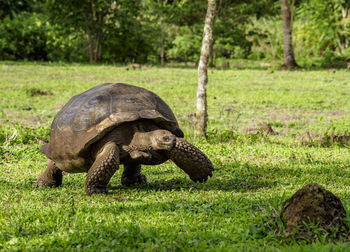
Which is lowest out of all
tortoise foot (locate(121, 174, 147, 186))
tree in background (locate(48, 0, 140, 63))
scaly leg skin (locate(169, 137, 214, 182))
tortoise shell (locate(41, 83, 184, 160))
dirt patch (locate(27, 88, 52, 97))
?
tortoise foot (locate(121, 174, 147, 186))

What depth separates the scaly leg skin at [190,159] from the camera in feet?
17.6

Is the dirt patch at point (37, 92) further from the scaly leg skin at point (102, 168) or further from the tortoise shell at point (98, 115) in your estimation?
the scaly leg skin at point (102, 168)

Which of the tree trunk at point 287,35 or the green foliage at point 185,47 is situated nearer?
the tree trunk at point 287,35

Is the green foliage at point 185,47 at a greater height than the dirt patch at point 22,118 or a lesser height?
greater

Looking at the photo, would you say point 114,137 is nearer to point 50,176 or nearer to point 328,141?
point 50,176

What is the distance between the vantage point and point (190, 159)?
5.44 meters

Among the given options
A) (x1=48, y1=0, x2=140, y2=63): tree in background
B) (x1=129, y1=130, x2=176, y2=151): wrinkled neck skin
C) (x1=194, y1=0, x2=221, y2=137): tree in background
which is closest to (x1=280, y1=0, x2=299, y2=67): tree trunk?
(x1=48, y1=0, x2=140, y2=63): tree in background

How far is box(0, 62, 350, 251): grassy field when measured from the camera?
3656 mm

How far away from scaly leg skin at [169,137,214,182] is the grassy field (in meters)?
0.19

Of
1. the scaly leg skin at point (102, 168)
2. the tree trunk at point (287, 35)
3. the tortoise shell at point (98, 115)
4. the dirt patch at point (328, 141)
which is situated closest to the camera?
the scaly leg skin at point (102, 168)

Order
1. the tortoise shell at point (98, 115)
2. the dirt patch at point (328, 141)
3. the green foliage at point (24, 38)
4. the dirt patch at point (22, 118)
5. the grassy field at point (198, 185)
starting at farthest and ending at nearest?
the green foliage at point (24, 38), the dirt patch at point (22, 118), the dirt patch at point (328, 141), the tortoise shell at point (98, 115), the grassy field at point (198, 185)

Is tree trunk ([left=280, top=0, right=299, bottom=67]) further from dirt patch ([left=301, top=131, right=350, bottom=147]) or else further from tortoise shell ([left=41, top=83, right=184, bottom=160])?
tortoise shell ([left=41, top=83, right=184, bottom=160])

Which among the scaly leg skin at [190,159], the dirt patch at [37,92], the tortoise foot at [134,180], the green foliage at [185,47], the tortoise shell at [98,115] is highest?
the green foliage at [185,47]

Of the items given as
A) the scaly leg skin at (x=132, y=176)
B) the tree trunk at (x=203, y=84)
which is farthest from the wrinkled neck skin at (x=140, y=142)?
the tree trunk at (x=203, y=84)
